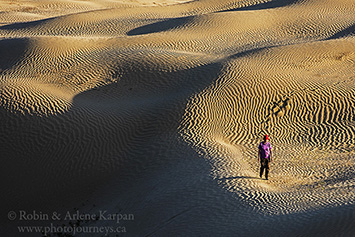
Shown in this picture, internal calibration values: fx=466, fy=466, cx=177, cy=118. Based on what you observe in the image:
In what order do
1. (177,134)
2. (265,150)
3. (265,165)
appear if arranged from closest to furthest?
(265,150), (265,165), (177,134)

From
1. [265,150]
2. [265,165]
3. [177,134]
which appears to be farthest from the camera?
[177,134]

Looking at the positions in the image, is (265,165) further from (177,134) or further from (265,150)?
(177,134)

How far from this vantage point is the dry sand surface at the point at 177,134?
35.6 ft

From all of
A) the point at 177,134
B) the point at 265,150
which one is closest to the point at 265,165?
the point at 265,150

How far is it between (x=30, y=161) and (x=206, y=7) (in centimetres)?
2340

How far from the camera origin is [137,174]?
13.9m

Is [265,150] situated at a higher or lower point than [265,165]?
higher

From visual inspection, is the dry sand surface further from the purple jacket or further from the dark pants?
the purple jacket

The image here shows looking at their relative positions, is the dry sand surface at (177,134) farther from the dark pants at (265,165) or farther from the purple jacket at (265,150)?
the purple jacket at (265,150)

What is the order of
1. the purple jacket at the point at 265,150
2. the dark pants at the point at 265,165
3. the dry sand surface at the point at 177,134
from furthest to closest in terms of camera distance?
the dark pants at the point at 265,165 < the purple jacket at the point at 265,150 < the dry sand surface at the point at 177,134

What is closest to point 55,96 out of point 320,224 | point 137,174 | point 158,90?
point 158,90

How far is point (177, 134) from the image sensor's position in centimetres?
1508

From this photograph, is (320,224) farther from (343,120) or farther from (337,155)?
(343,120)

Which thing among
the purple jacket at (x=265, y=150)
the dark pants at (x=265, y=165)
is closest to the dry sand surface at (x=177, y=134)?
the dark pants at (x=265, y=165)
